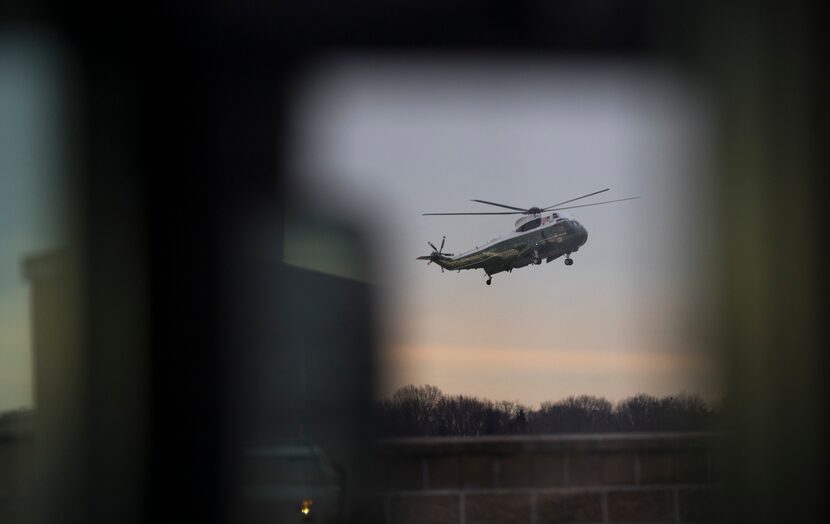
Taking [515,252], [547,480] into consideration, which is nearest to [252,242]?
[515,252]

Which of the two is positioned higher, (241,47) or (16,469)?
(241,47)

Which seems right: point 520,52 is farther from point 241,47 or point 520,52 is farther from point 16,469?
point 16,469

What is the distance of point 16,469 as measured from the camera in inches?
86.3

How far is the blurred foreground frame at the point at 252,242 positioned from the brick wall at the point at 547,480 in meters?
0.12

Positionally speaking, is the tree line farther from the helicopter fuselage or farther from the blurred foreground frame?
the helicopter fuselage

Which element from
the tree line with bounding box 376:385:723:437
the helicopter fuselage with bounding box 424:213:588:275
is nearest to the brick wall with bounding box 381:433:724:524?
the tree line with bounding box 376:385:723:437

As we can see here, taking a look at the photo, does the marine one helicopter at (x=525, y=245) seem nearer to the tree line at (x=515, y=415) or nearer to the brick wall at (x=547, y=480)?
the tree line at (x=515, y=415)

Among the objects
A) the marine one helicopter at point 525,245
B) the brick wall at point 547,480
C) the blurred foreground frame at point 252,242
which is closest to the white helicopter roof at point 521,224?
the marine one helicopter at point 525,245

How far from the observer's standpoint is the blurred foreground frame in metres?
2.26

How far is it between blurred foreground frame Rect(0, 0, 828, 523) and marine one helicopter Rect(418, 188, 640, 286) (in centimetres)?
25

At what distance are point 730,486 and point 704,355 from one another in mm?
331

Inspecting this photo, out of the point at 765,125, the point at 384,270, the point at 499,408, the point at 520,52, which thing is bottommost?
the point at 499,408

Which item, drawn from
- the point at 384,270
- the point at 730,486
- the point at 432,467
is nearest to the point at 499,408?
the point at 432,467

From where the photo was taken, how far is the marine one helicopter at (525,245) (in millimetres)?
2344
